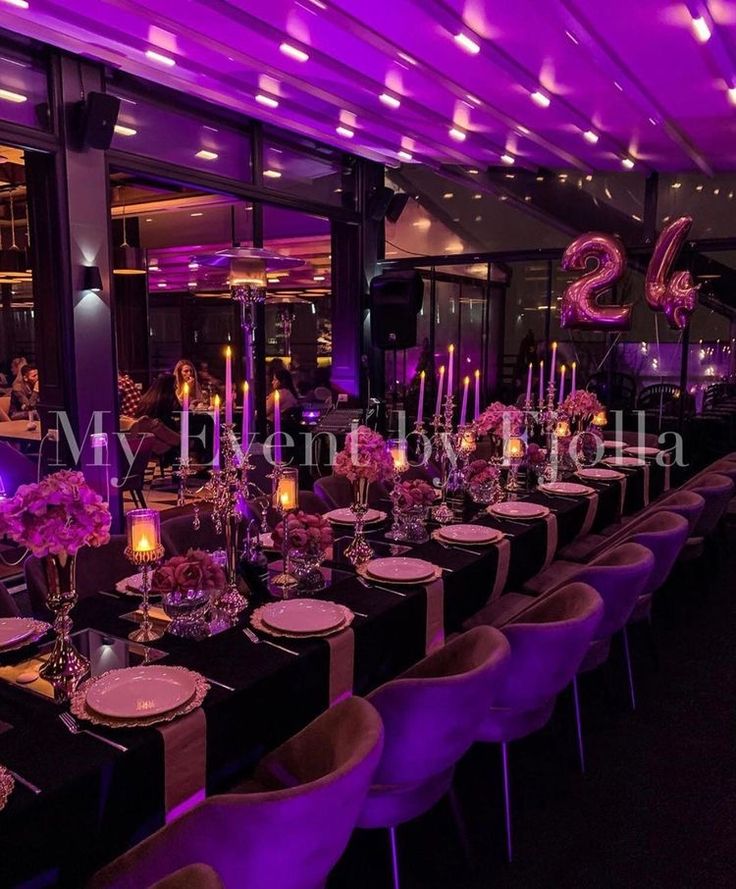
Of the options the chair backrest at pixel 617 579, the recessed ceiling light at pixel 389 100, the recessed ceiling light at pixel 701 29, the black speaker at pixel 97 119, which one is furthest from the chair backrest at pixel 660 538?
the black speaker at pixel 97 119

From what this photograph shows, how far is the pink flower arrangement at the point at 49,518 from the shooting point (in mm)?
1923

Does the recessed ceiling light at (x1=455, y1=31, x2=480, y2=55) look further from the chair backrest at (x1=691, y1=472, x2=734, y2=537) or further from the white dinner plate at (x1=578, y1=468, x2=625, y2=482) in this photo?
the chair backrest at (x1=691, y1=472, x2=734, y2=537)

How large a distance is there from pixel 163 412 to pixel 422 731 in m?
7.22

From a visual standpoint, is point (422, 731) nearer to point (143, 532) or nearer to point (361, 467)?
point (143, 532)

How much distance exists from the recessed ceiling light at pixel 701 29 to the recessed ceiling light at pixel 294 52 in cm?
232

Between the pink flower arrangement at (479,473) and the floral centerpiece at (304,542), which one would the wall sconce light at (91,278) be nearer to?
the pink flower arrangement at (479,473)

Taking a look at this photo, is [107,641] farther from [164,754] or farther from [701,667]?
[701,667]

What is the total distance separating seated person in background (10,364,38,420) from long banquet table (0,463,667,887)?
6.68 m

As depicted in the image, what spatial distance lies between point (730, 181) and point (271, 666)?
7.66 m

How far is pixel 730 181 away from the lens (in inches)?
305

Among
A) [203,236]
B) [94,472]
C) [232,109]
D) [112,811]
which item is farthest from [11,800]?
[203,236]

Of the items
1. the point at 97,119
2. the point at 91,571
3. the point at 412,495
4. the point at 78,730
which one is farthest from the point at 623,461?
the point at 97,119

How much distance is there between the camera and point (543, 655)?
7.36 ft

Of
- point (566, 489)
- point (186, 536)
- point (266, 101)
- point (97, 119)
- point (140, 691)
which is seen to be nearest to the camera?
point (140, 691)
